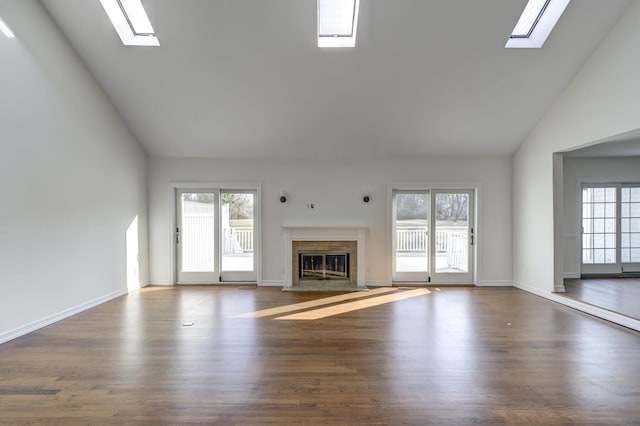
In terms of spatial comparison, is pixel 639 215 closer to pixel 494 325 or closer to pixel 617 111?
pixel 617 111

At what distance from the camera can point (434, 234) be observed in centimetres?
654

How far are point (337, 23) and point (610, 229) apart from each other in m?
6.83

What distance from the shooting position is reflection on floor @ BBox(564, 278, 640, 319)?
4.53 meters

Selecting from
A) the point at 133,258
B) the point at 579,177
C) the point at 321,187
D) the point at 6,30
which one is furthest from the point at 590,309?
the point at 6,30

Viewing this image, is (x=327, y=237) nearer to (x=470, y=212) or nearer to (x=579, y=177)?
(x=470, y=212)

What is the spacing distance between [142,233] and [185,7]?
393 centimetres

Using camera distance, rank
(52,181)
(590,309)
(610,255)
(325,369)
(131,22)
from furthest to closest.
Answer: (610,255) < (590,309) < (131,22) < (52,181) < (325,369)

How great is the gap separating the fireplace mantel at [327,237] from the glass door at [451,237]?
138 centimetres

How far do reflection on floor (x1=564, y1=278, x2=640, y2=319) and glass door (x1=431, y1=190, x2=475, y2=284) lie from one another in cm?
168

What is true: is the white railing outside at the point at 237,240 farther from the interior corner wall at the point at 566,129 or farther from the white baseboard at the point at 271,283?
the interior corner wall at the point at 566,129

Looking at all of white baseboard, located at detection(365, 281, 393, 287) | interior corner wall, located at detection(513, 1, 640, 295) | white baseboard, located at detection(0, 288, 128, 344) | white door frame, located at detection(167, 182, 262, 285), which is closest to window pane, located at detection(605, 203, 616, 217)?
interior corner wall, located at detection(513, 1, 640, 295)

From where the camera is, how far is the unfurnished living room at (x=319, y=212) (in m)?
2.76

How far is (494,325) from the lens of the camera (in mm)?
4137

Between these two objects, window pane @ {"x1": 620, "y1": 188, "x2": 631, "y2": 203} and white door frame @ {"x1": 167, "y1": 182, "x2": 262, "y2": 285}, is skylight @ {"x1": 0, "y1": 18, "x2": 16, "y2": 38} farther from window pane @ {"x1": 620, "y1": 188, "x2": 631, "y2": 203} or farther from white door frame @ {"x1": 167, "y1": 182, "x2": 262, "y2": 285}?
window pane @ {"x1": 620, "y1": 188, "x2": 631, "y2": 203}
